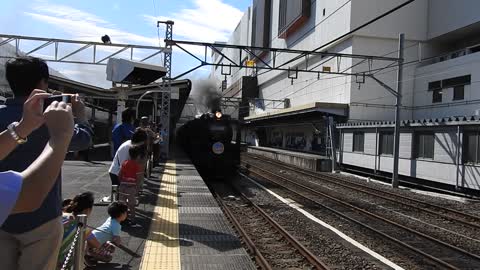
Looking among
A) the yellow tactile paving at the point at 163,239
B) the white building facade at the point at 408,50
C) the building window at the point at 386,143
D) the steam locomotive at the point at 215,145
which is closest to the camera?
the yellow tactile paving at the point at 163,239

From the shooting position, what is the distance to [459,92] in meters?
32.7

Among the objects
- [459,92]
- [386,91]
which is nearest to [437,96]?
[459,92]

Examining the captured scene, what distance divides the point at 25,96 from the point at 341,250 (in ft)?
23.6

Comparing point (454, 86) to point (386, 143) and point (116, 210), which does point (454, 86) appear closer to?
point (386, 143)

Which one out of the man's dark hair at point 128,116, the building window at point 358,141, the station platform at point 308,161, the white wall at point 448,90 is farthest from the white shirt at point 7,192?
the white wall at point 448,90

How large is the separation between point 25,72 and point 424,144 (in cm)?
2225

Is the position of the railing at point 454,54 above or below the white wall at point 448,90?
above

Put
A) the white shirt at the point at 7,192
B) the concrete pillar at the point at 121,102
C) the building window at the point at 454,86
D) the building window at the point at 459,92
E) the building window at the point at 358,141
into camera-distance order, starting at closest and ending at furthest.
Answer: the white shirt at the point at 7,192
the concrete pillar at the point at 121,102
the building window at the point at 358,141
the building window at the point at 454,86
the building window at the point at 459,92

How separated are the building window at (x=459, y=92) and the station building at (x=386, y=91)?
62mm

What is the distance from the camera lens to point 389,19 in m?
39.5

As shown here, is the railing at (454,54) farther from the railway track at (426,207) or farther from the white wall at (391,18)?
the railway track at (426,207)

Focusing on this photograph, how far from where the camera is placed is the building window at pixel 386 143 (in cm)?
2612

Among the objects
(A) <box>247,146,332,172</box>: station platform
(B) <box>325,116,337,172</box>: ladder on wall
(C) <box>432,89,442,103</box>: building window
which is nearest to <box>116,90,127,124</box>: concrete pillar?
(A) <box>247,146,332,172</box>: station platform

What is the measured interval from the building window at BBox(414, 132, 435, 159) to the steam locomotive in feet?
26.9
